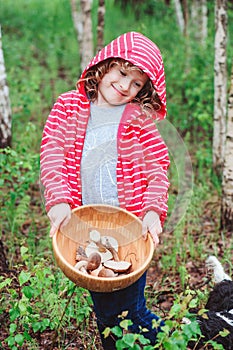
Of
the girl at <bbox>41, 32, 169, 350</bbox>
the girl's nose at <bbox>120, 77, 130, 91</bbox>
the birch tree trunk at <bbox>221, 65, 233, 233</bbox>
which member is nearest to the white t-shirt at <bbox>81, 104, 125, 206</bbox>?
A: the girl at <bbox>41, 32, 169, 350</bbox>

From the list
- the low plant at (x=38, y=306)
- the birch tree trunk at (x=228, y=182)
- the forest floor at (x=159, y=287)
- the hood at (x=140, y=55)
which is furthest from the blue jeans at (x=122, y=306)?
the birch tree trunk at (x=228, y=182)

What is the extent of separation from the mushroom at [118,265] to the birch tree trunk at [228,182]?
2185 millimetres

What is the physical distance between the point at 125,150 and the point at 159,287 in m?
1.72

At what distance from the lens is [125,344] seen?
77.4 inches

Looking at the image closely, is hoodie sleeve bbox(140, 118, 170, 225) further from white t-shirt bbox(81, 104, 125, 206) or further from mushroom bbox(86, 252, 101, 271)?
mushroom bbox(86, 252, 101, 271)

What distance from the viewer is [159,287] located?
3.78m

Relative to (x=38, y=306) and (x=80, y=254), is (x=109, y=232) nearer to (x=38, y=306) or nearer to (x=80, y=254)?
(x=80, y=254)

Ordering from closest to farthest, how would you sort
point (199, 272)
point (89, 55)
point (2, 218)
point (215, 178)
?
point (199, 272) → point (2, 218) → point (215, 178) → point (89, 55)

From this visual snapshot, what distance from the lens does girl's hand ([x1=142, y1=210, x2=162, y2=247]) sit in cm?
232

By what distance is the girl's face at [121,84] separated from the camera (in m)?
2.31

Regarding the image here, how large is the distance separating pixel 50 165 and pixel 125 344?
0.84 m

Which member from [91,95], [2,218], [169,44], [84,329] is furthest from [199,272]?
[169,44]

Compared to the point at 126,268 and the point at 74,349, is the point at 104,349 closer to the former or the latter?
the point at 74,349

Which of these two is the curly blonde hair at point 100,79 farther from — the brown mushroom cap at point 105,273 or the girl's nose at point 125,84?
the brown mushroom cap at point 105,273
